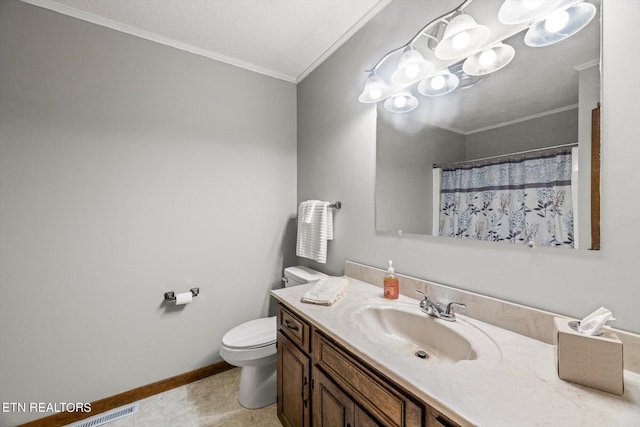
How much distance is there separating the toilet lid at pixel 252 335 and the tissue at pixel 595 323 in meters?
1.48

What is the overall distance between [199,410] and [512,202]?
2095 mm

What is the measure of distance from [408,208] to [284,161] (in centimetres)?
131

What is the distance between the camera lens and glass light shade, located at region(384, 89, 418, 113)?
55.1 inches

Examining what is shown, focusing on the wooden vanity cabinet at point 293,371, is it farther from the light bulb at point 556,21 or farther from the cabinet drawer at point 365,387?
the light bulb at point 556,21

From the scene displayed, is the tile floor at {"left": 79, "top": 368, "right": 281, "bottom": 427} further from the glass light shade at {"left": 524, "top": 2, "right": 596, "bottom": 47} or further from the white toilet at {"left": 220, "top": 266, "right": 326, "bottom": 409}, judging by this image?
the glass light shade at {"left": 524, "top": 2, "right": 596, "bottom": 47}

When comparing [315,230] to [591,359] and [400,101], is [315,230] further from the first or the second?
[591,359]

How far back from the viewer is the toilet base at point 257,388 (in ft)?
5.49

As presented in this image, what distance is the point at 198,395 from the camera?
70.9 inches

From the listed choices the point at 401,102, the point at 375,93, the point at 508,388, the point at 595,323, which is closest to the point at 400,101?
the point at 401,102

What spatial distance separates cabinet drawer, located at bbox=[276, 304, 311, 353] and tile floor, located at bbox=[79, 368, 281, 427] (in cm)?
66

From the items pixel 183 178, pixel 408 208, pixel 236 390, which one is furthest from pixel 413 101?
pixel 236 390

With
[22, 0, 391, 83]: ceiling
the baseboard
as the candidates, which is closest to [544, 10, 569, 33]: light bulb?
[22, 0, 391, 83]: ceiling

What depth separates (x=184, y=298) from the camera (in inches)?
72.8

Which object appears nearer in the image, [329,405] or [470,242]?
[329,405]
